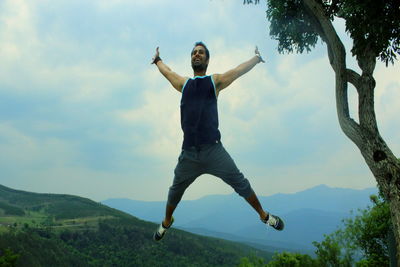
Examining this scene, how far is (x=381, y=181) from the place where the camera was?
1025 centimetres

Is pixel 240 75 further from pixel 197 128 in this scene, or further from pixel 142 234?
pixel 142 234

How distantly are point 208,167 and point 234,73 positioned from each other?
3.94ft

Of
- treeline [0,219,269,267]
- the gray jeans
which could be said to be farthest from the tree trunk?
treeline [0,219,269,267]

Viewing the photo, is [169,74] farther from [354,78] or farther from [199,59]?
[354,78]

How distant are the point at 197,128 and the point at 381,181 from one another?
7995 mm

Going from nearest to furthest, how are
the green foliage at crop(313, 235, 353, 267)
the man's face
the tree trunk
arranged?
the man's face → the tree trunk → the green foliage at crop(313, 235, 353, 267)

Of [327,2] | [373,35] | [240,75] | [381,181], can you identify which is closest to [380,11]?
[373,35]

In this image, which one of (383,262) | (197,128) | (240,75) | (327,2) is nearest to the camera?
(197,128)

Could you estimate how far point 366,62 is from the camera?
11.7m

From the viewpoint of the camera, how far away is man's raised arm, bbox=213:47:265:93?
14.4 feet

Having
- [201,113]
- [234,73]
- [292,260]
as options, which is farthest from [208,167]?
[292,260]

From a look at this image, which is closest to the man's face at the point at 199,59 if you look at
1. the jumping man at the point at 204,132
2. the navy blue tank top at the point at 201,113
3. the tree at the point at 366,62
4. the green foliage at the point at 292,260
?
the jumping man at the point at 204,132

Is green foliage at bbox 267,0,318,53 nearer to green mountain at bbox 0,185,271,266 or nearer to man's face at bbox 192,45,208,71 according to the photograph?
man's face at bbox 192,45,208,71

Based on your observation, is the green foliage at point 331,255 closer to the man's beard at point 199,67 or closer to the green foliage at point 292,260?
the green foliage at point 292,260
